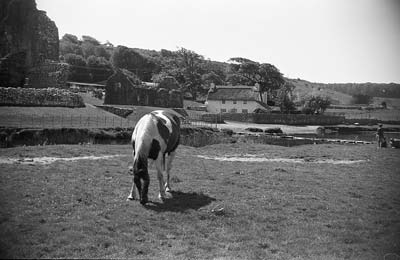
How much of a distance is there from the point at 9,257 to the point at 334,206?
337 inches

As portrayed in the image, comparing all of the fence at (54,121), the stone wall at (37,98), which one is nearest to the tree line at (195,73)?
the stone wall at (37,98)

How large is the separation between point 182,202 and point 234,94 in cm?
7672

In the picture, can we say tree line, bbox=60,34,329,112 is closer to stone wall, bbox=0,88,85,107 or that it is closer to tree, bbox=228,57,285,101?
tree, bbox=228,57,285,101

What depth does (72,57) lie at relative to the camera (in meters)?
111

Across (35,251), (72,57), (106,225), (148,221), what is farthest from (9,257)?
(72,57)

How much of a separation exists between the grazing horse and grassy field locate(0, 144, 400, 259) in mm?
569

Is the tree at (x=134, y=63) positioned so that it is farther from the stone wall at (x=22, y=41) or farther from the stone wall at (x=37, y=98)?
the stone wall at (x=37, y=98)

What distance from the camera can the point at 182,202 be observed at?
11.3 metres

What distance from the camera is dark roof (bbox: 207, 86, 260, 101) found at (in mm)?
86062

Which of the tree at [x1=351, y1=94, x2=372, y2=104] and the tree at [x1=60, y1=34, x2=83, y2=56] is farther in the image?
the tree at [x1=60, y1=34, x2=83, y2=56]

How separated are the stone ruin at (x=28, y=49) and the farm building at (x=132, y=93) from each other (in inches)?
564

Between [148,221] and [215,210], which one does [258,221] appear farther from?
[148,221]

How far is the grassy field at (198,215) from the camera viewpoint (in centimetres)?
765

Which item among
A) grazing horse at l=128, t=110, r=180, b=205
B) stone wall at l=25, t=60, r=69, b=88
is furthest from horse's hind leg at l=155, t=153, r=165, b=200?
stone wall at l=25, t=60, r=69, b=88
